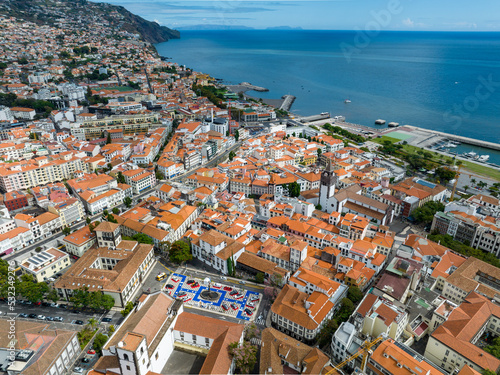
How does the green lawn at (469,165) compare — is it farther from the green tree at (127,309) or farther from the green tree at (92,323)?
the green tree at (92,323)

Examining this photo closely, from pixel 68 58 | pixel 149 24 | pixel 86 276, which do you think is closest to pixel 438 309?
pixel 86 276

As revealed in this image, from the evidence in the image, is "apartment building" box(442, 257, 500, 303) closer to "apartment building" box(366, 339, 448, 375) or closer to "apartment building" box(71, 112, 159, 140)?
"apartment building" box(366, 339, 448, 375)

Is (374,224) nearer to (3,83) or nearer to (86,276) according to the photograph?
(86,276)

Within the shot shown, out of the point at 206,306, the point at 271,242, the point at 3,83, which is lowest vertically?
the point at 206,306

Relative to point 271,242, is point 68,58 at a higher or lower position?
higher

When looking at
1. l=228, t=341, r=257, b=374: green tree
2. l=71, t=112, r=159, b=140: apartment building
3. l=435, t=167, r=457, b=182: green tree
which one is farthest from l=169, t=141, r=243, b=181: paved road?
l=435, t=167, r=457, b=182: green tree
